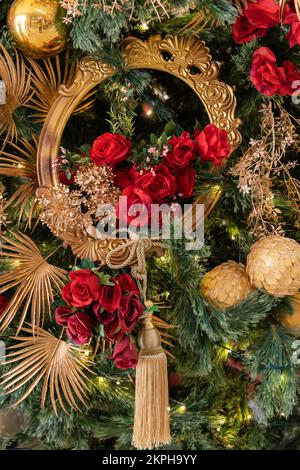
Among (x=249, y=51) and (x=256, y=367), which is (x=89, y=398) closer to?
(x=256, y=367)

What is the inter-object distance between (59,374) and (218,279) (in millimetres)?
298

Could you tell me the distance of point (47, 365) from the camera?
828 mm

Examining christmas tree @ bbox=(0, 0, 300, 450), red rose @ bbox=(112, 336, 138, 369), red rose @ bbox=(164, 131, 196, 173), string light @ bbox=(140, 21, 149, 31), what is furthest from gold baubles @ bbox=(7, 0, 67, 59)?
red rose @ bbox=(112, 336, 138, 369)

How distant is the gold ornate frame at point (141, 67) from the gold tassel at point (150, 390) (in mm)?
152

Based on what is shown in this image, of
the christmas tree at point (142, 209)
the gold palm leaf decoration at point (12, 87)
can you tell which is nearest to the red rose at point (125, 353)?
the christmas tree at point (142, 209)

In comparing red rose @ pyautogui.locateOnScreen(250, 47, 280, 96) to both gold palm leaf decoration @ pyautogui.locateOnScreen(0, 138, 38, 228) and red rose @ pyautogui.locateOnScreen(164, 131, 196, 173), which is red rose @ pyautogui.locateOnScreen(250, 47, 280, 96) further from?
gold palm leaf decoration @ pyautogui.locateOnScreen(0, 138, 38, 228)

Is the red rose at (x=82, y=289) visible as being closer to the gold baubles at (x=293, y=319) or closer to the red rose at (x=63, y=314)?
the red rose at (x=63, y=314)

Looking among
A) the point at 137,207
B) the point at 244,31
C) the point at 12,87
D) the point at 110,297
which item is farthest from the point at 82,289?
the point at 244,31

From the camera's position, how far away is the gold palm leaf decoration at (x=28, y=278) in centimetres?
83

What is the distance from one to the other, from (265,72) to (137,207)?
27 cm

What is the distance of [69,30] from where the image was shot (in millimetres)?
809

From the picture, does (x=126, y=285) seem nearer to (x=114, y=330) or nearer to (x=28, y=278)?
(x=114, y=330)

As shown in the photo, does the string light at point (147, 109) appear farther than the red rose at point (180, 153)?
Yes

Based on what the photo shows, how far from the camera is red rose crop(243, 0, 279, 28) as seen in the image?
732 millimetres
